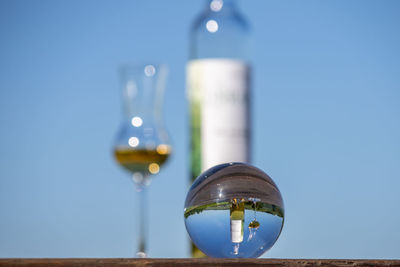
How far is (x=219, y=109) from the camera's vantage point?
2.43 m

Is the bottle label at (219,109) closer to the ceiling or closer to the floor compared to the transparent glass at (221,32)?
closer to the floor

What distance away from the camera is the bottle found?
241cm

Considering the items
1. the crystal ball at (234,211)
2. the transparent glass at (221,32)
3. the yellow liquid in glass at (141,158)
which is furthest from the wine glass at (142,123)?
the crystal ball at (234,211)

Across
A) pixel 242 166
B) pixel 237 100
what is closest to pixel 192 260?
pixel 242 166

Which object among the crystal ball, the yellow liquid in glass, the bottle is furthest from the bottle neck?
the crystal ball

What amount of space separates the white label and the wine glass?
1326 mm

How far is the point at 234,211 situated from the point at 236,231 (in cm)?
2

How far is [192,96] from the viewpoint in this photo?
2.45m

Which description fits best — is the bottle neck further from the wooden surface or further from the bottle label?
the wooden surface

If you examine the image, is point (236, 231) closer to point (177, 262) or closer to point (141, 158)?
point (177, 262)

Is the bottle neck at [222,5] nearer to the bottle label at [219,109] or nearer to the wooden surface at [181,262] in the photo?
the bottle label at [219,109]

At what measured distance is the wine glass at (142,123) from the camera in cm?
206

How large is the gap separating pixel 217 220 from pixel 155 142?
4.40 feet

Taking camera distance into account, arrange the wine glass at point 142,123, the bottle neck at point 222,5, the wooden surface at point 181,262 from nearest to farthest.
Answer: the wooden surface at point 181,262 → the wine glass at point 142,123 → the bottle neck at point 222,5
